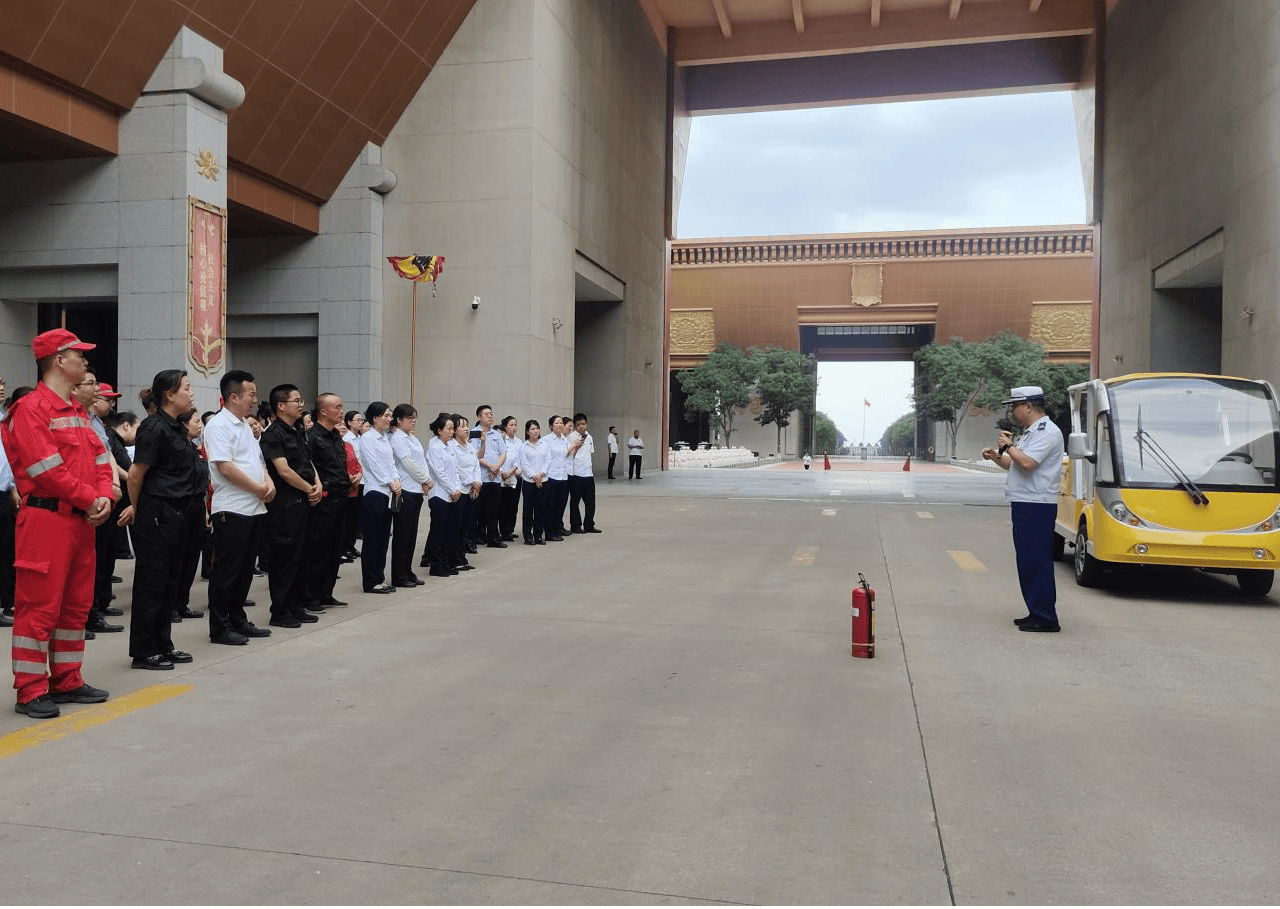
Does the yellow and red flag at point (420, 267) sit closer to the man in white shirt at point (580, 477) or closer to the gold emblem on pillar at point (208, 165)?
the gold emblem on pillar at point (208, 165)

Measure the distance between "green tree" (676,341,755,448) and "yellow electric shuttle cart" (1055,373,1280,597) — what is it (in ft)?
185

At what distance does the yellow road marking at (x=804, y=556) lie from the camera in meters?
13.0

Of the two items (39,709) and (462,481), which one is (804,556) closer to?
(462,481)

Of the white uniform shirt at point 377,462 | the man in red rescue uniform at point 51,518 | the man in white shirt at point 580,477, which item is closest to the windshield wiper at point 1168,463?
the white uniform shirt at point 377,462

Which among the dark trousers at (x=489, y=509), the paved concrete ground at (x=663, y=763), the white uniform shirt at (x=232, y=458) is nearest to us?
the paved concrete ground at (x=663, y=763)

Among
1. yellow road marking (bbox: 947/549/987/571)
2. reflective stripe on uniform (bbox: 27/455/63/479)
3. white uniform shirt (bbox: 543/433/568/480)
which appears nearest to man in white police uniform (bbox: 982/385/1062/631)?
yellow road marking (bbox: 947/549/987/571)

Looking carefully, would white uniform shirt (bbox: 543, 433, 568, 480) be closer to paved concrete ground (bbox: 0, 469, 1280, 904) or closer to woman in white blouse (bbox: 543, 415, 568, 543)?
woman in white blouse (bbox: 543, 415, 568, 543)

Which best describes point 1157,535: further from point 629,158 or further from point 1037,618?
point 629,158

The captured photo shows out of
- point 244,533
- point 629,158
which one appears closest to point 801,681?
point 244,533

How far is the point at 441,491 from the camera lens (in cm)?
1142

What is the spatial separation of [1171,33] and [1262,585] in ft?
75.5

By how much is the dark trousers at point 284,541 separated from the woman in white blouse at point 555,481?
760 cm

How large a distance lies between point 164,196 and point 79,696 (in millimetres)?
14626

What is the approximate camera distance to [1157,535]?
33.3 feet
